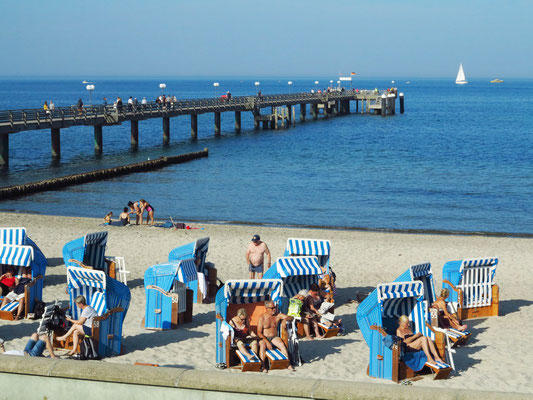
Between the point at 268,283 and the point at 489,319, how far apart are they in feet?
14.6

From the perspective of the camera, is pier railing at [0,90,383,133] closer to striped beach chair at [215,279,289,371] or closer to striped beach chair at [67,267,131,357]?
striped beach chair at [67,267,131,357]

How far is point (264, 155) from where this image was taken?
165 feet

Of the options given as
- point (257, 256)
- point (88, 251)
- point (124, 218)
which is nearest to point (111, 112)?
point (124, 218)

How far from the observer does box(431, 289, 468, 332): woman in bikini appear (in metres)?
11.5

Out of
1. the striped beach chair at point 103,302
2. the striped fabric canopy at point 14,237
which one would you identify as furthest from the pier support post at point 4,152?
the striped beach chair at point 103,302

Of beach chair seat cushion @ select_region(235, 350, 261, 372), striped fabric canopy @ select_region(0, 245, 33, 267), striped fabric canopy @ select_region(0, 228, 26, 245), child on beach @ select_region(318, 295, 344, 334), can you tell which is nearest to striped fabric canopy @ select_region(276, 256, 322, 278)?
child on beach @ select_region(318, 295, 344, 334)

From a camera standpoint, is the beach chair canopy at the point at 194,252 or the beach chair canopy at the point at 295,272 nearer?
the beach chair canopy at the point at 295,272

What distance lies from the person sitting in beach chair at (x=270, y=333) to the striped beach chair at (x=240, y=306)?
57 millimetres

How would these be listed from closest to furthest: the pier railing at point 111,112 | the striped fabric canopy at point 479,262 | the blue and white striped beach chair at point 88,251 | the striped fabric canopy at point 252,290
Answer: the striped fabric canopy at point 252,290
the striped fabric canopy at point 479,262
the blue and white striped beach chair at point 88,251
the pier railing at point 111,112

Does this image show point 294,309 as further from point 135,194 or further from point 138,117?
point 138,117

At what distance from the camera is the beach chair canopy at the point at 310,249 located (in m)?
14.1

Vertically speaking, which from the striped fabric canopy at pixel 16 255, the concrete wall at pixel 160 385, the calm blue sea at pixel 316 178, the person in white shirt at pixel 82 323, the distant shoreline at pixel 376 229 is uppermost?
the concrete wall at pixel 160 385

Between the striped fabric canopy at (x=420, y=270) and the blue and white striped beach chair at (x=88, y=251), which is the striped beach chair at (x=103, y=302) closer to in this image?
the blue and white striped beach chair at (x=88, y=251)

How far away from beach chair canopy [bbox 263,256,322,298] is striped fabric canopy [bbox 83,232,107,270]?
3.41 m
